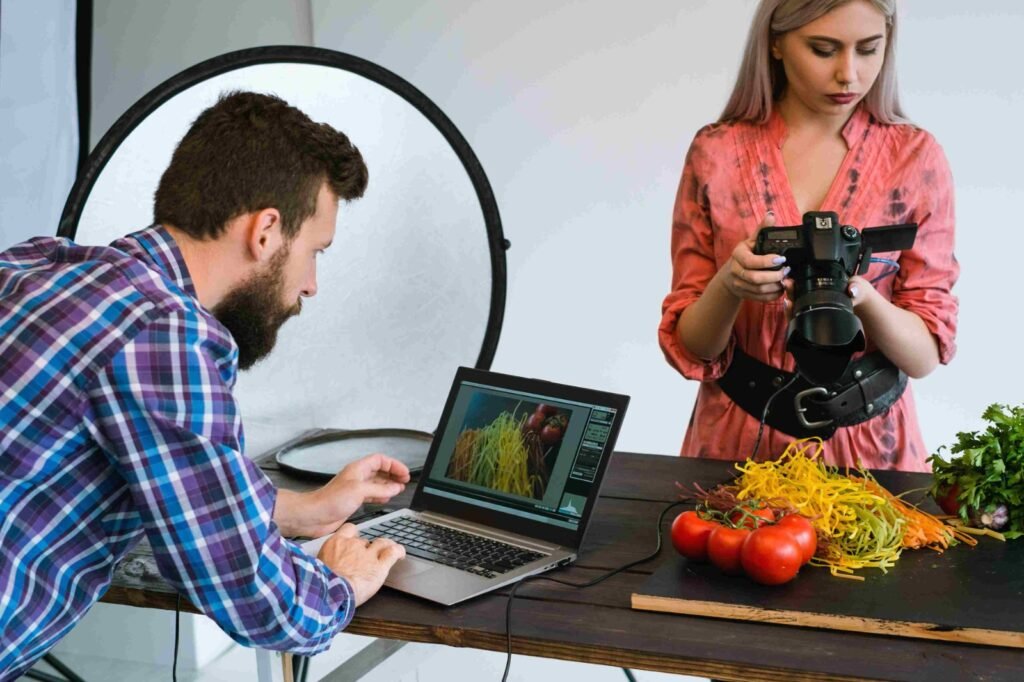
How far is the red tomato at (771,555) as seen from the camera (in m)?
1.40

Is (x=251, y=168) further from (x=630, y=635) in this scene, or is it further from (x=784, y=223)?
(x=784, y=223)

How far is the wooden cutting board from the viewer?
1.31 m

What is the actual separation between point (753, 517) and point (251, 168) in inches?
32.6

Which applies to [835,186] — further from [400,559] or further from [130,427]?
[130,427]

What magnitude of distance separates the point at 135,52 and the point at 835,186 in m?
2.02

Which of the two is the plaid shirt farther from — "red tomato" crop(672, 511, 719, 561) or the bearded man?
"red tomato" crop(672, 511, 719, 561)

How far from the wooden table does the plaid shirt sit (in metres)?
0.15

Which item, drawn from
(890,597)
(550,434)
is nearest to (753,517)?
(890,597)

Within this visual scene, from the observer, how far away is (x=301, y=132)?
1.58 meters

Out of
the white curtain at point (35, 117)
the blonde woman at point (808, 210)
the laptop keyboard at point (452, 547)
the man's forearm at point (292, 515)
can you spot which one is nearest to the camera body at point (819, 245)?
the blonde woman at point (808, 210)

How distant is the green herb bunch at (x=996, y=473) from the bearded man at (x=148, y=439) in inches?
33.4

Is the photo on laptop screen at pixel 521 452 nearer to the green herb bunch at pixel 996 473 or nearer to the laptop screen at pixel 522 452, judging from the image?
the laptop screen at pixel 522 452

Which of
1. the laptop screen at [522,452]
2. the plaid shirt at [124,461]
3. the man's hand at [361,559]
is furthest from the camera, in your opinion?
the laptop screen at [522,452]

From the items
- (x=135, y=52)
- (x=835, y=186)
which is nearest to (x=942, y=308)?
(x=835, y=186)
